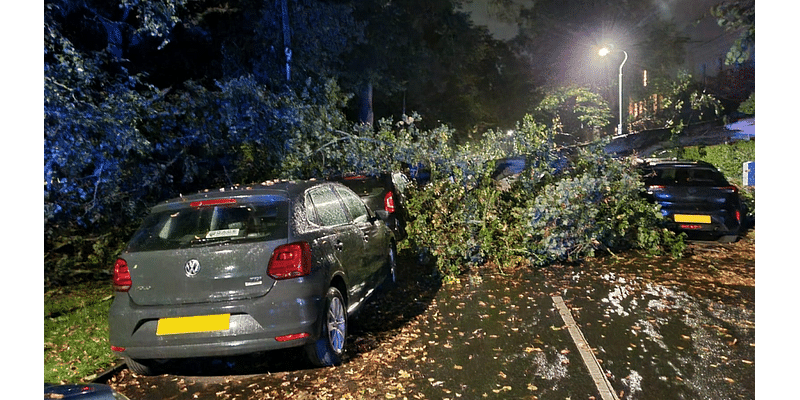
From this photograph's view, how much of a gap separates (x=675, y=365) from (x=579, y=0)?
46758 millimetres

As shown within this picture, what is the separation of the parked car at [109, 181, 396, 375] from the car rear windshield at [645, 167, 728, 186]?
8.69 m

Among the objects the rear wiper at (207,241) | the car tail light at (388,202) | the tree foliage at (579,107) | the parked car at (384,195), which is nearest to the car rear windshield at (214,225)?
the rear wiper at (207,241)

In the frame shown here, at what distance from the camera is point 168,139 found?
10445 millimetres

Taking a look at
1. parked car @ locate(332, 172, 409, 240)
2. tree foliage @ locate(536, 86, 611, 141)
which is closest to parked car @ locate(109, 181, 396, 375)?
parked car @ locate(332, 172, 409, 240)

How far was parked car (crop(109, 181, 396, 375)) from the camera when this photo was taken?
15.9ft

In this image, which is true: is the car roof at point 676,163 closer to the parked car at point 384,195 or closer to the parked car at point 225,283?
the parked car at point 384,195

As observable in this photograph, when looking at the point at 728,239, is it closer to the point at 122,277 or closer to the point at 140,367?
the point at 140,367

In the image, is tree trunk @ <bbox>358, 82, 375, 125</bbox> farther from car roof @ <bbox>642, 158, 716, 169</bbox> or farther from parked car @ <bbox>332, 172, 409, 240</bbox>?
parked car @ <bbox>332, 172, 409, 240</bbox>

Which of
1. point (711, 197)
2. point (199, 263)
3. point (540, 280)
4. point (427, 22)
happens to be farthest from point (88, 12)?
point (427, 22)

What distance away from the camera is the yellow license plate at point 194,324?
4.83m

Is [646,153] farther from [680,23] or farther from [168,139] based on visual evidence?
[680,23]

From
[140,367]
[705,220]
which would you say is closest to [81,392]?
[140,367]

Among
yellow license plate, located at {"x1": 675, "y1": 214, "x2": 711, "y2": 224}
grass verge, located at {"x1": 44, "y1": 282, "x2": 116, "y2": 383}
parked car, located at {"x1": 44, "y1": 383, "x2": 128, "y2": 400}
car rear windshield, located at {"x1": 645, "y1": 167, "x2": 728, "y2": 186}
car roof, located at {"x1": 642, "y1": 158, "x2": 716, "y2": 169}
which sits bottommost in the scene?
grass verge, located at {"x1": 44, "y1": 282, "x2": 116, "y2": 383}

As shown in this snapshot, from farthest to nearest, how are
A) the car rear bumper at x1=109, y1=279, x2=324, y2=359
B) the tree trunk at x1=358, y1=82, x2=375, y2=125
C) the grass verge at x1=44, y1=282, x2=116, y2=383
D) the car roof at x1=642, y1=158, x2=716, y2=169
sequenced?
the tree trunk at x1=358, y1=82, x2=375, y2=125 < the car roof at x1=642, y1=158, x2=716, y2=169 < the grass verge at x1=44, y1=282, x2=116, y2=383 < the car rear bumper at x1=109, y1=279, x2=324, y2=359
